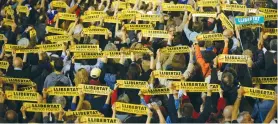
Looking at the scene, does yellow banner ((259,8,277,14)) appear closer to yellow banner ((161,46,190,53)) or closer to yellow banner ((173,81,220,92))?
yellow banner ((161,46,190,53))

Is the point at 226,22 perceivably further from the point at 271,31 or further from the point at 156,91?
the point at 156,91

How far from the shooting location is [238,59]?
1221 centimetres

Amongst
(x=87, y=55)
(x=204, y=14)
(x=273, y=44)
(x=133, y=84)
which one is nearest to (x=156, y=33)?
(x=204, y=14)

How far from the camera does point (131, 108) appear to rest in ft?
37.1

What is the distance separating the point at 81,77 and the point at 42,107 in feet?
3.28

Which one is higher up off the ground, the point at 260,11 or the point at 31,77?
the point at 260,11

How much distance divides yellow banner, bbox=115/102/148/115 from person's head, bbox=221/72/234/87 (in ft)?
4.27

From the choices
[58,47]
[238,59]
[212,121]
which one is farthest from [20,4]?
[212,121]

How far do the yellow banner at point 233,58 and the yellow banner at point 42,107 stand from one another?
286 cm

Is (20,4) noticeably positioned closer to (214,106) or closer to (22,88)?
(22,88)

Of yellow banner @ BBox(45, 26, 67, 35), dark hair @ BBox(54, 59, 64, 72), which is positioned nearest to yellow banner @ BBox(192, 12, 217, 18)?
yellow banner @ BBox(45, 26, 67, 35)

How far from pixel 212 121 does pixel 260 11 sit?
4717 mm

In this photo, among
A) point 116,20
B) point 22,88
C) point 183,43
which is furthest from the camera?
point 116,20

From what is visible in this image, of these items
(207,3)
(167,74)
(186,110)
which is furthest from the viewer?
(207,3)
